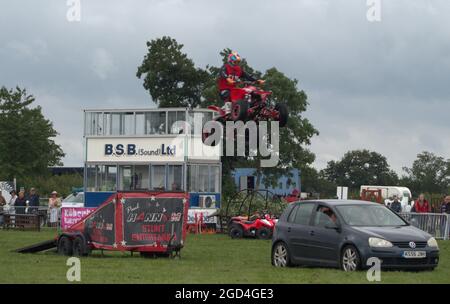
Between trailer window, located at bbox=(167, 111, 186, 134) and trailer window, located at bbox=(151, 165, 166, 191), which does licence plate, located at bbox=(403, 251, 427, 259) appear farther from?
trailer window, located at bbox=(167, 111, 186, 134)

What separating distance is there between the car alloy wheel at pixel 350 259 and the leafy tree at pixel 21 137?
52.0m

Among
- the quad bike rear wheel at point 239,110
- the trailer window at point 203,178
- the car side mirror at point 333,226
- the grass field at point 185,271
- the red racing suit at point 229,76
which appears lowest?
the grass field at point 185,271

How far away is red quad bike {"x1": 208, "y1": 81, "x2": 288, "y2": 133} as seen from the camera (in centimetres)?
3050

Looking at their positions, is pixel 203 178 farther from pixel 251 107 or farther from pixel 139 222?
pixel 139 222

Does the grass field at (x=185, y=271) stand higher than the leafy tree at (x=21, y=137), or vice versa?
the leafy tree at (x=21, y=137)

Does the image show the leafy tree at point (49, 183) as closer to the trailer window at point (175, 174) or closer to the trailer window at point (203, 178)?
the trailer window at point (175, 174)

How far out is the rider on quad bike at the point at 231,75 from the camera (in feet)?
98.7

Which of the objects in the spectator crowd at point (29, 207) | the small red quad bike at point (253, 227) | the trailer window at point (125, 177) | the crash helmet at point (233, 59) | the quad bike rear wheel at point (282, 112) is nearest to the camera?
the crash helmet at point (233, 59)

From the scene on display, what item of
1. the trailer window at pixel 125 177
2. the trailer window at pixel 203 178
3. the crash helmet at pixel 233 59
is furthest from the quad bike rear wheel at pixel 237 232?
the trailer window at pixel 125 177

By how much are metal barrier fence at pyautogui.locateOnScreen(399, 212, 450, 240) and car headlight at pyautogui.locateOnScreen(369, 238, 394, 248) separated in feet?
54.7

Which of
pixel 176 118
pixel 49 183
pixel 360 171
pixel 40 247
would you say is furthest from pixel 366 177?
pixel 40 247

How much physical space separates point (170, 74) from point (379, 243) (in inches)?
1975

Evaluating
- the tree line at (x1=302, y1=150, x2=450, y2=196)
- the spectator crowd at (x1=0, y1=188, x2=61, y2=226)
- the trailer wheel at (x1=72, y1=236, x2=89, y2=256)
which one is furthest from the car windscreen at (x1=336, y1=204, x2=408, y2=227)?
the tree line at (x1=302, y1=150, x2=450, y2=196)

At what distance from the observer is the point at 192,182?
1853 inches
